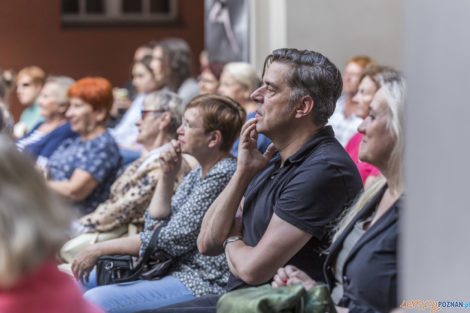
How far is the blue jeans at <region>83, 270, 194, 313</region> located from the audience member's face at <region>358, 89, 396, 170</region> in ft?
3.81

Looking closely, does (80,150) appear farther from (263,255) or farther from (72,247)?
(263,255)

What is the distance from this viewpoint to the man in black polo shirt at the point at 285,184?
2.69m

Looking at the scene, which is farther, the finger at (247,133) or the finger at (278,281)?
the finger at (247,133)

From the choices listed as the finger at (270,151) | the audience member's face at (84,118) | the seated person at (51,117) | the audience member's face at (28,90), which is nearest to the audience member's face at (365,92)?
the finger at (270,151)

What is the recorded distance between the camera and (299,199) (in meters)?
2.68

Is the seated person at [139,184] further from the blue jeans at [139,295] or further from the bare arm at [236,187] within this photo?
the bare arm at [236,187]

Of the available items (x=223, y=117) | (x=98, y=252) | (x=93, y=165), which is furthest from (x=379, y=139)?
(x=93, y=165)

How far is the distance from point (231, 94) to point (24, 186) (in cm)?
383

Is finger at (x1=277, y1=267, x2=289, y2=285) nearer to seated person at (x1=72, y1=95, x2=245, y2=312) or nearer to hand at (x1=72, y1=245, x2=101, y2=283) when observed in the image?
seated person at (x1=72, y1=95, x2=245, y2=312)

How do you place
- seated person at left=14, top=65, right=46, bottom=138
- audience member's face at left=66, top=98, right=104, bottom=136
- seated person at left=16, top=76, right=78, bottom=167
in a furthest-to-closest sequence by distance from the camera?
seated person at left=14, top=65, right=46, bottom=138, seated person at left=16, top=76, right=78, bottom=167, audience member's face at left=66, top=98, right=104, bottom=136

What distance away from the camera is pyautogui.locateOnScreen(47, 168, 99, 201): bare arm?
15.7 feet

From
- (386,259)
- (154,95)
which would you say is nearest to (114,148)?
(154,95)

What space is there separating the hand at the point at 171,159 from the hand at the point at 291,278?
1.27 metres

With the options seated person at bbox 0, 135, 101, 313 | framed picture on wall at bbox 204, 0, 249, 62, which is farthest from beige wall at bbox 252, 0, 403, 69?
seated person at bbox 0, 135, 101, 313
